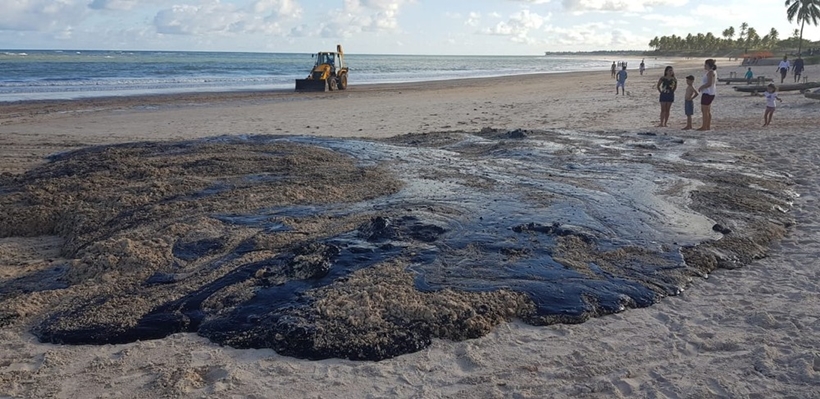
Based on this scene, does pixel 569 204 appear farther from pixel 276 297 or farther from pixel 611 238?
pixel 276 297

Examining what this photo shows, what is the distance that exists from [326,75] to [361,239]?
84.6ft

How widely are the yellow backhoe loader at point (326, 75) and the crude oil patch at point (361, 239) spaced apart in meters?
20.7

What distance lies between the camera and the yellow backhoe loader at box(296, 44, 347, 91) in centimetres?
3005

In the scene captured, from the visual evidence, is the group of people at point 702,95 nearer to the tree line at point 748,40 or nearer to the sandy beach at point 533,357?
the sandy beach at point 533,357

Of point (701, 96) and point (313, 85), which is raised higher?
point (313, 85)

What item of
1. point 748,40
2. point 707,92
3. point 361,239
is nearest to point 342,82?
point 707,92

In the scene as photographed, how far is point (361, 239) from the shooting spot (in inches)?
223

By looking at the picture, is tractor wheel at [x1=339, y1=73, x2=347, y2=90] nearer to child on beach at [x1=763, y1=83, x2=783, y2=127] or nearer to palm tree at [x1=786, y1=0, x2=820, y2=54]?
child on beach at [x1=763, y1=83, x2=783, y2=127]

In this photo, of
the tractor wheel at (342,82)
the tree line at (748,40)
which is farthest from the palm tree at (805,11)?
the tractor wheel at (342,82)

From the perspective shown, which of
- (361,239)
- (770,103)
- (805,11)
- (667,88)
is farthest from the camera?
(805,11)

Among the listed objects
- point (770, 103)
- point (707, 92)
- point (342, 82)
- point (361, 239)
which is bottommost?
point (361, 239)

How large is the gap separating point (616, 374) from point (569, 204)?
3663 mm

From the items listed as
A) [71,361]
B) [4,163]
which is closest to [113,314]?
[71,361]

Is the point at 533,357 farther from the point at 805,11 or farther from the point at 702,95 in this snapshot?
the point at 805,11
